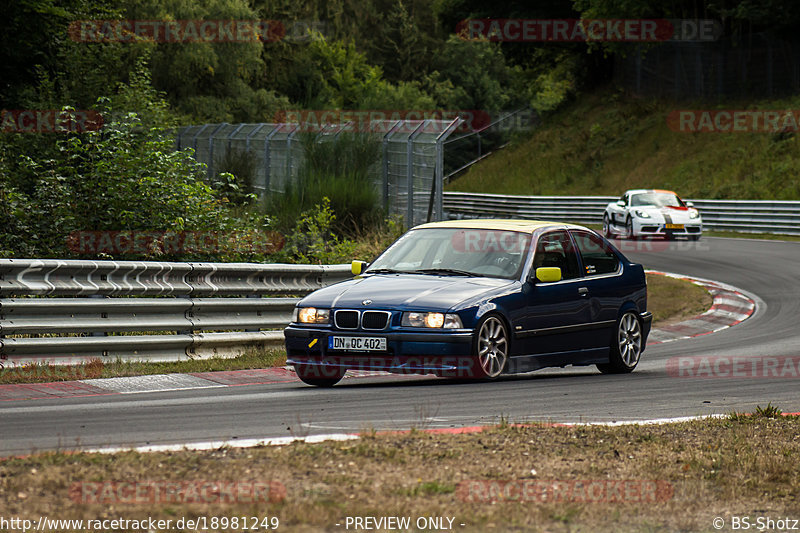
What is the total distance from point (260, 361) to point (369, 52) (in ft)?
298

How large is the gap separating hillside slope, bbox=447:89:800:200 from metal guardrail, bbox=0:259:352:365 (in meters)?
30.1

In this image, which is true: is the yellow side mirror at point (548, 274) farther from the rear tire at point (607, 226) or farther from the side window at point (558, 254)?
the rear tire at point (607, 226)

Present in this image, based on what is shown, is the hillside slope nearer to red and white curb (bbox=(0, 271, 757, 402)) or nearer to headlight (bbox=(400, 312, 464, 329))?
red and white curb (bbox=(0, 271, 757, 402))

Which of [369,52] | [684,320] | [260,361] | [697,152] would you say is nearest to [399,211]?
[684,320]

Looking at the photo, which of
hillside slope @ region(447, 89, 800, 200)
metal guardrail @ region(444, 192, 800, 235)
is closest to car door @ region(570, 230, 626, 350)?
metal guardrail @ region(444, 192, 800, 235)

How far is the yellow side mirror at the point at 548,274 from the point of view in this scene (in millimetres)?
10953

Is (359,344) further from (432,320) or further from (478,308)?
(478,308)

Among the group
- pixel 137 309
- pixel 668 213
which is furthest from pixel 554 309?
pixel 668 213

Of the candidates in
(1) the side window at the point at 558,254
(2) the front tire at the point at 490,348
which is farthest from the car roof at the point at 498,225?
(2) the front tire at the point at 490,348

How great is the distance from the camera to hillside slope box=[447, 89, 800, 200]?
4375cm

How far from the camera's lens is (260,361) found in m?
12.4

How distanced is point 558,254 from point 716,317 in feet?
27.2

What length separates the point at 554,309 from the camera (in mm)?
11281

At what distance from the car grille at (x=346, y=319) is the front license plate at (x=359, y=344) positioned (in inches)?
4.4
